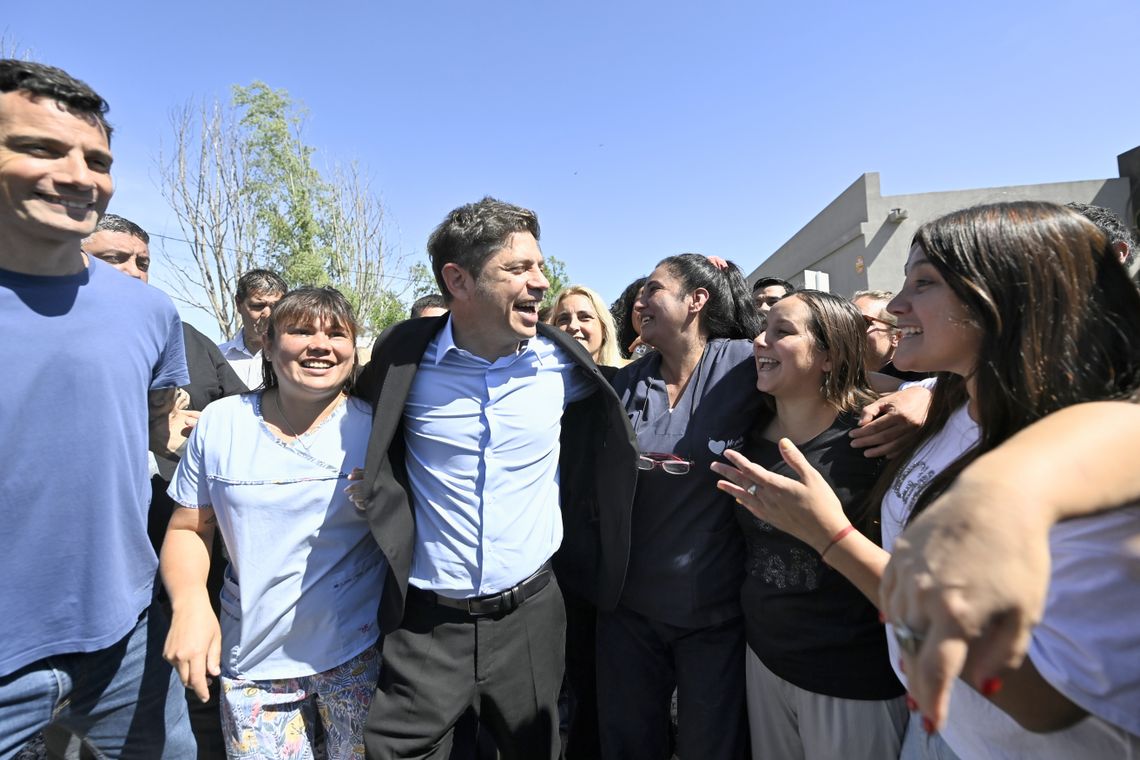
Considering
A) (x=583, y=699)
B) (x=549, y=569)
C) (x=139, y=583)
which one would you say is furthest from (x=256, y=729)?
(x=583, y=699)

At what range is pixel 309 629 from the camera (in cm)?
199

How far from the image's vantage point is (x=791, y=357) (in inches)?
84.2

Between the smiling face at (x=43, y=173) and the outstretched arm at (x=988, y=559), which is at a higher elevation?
the smiling face at (x=43, y=173)

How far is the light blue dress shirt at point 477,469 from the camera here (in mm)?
2176

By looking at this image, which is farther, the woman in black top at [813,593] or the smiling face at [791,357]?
the smiling face at [791,357]

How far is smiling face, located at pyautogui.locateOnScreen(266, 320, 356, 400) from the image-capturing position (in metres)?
2.07

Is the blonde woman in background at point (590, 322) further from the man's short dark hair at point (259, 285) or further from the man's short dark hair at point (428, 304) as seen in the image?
the man's short dark hair at point (259, 285)

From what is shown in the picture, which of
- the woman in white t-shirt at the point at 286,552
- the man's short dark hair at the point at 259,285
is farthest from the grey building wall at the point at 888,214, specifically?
the woman in white t-shirt at the point at 286,552

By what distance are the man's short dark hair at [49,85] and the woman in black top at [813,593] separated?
220 cm

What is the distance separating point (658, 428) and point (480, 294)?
913mm

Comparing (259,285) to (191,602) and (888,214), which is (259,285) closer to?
(191,602)

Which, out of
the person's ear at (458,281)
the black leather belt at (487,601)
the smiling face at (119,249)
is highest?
the smiling face at (119,249)

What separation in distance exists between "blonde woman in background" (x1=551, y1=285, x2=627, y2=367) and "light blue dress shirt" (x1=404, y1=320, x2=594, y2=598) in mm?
1595

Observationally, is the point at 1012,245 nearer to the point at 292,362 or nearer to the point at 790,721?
the point at 790,721
